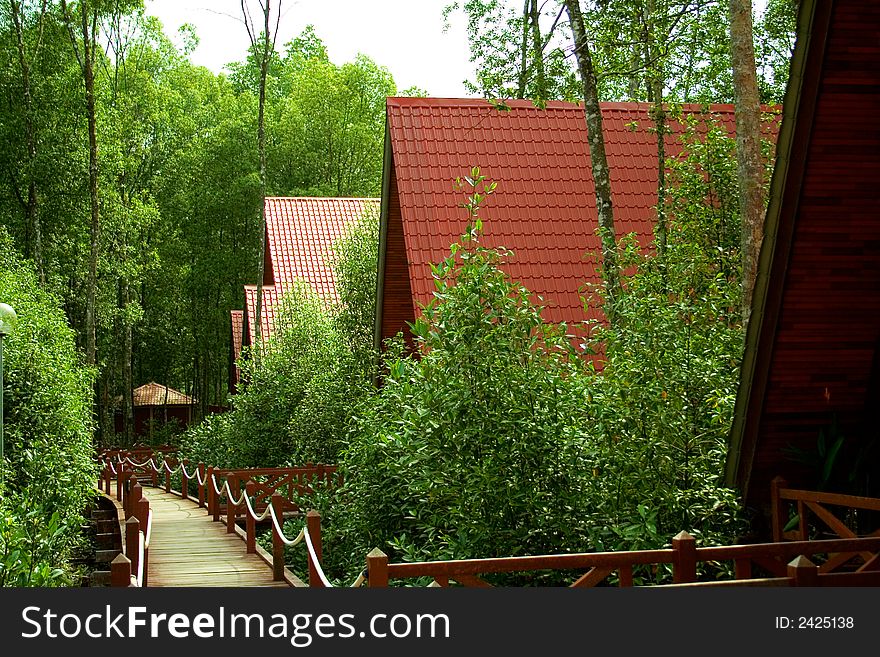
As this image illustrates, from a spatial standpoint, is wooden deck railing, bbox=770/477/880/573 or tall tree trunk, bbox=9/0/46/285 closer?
wooden deck railing, bbox=770/477/880/573

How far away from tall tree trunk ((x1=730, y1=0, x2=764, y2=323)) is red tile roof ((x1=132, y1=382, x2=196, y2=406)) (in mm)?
30716

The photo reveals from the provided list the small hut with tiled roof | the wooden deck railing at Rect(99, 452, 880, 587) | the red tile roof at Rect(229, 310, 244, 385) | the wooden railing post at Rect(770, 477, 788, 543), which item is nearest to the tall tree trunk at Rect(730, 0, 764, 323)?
the wooden railing post at Rect(770, 477, 788, 543)

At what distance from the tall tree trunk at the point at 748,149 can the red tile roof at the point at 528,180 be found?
5.30 meters

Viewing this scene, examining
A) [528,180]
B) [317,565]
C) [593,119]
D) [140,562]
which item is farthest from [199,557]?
[528,180]

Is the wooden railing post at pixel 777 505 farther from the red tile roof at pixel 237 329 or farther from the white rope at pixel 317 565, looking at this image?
the red tile roof at pixel 237 329

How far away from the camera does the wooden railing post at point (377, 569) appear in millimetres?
5734

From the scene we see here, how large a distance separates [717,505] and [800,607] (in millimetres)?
1909

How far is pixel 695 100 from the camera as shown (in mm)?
17547

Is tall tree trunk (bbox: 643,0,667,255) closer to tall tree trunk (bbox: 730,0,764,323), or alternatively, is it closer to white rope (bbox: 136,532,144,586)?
tall tree trunk (bbox: 730,0,764,323)

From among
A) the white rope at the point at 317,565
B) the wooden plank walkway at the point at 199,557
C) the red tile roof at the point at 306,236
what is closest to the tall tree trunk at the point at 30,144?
the red tile roof at the point at 306,236

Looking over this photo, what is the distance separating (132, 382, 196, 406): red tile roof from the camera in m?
37.3

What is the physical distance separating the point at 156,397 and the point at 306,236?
12216 millimetres

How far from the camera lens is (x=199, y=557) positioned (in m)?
12.7

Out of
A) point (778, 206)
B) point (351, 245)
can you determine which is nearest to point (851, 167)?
point (778, 206)
